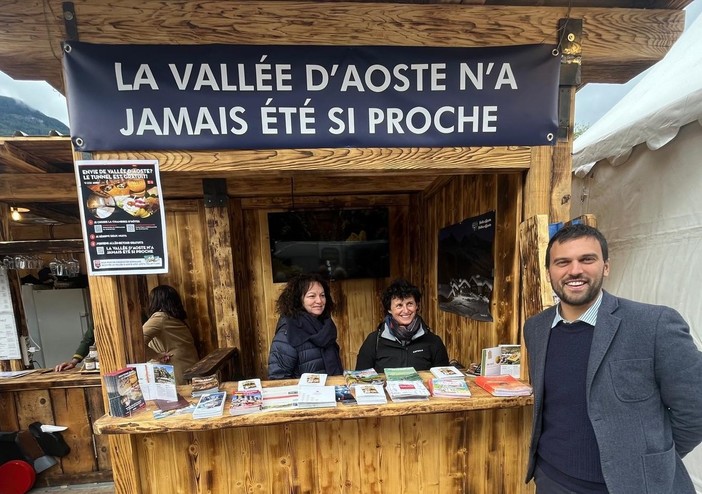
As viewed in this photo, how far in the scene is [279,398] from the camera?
4.96 feet

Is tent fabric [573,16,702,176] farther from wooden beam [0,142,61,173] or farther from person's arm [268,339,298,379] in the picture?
wooden beam [0,142,61,173]

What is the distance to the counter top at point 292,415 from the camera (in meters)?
1.36

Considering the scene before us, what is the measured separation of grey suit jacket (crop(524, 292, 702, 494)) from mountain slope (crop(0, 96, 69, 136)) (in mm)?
4337

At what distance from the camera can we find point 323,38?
1.45 m

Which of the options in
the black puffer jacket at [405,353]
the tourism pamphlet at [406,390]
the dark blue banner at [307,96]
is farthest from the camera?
the black puffer jacket at [405,353]

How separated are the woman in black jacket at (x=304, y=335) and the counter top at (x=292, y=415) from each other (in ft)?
1.48

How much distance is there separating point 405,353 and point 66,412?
3.14 meters

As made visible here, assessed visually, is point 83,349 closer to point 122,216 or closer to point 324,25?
point 122,216

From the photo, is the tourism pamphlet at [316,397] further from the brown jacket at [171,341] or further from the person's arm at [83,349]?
the person's arm at [83,349]

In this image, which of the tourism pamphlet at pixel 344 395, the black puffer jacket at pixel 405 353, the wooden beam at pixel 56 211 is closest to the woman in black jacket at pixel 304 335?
the black puffer jacket at pixel 405 353

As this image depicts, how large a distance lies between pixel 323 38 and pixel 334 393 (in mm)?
1781

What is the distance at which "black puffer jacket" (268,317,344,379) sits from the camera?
6.13 feet

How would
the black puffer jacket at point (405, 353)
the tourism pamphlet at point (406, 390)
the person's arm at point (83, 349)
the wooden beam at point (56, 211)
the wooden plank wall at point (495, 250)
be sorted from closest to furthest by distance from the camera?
the tourism pamphlet at point (406, 390)
the wooden plank wall at point (495, 250)
the black puffer jacket at point (405, 353)
the person's arm at point (83, 349)
the wooden beam at point (56, 211)

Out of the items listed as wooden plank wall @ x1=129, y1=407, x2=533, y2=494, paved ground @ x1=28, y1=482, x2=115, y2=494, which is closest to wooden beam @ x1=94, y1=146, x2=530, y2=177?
wooden plank wall @ x1=129, y1=407, x2=533, y2=494
